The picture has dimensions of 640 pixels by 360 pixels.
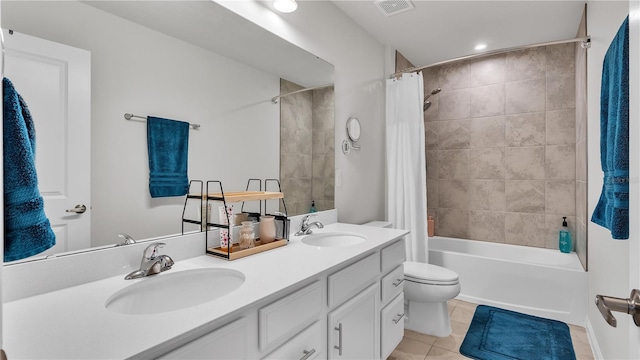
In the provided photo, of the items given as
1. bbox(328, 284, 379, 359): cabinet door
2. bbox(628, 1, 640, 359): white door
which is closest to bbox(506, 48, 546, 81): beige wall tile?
bbox(328, 284, 379, 359): cabinet door

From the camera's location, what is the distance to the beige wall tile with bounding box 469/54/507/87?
10.6 feet

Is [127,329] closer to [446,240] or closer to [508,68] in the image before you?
[446,240]

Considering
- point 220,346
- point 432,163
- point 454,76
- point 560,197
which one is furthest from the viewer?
point 432,163

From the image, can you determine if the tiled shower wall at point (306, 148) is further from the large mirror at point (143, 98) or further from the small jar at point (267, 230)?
the small jar at point (267, 230)

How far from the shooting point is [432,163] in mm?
3660

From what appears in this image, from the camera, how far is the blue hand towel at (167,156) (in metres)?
1.26

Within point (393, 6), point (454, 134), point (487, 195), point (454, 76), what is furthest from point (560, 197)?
point (393, 6)

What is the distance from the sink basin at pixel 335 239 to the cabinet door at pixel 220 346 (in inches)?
37.6

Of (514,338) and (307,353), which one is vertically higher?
(307,353)

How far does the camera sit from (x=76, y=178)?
105cm

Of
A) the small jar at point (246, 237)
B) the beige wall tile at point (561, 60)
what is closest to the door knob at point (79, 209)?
the small jar at point (246, 237)

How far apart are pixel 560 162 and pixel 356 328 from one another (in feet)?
8.87

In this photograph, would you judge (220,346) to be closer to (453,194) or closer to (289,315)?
(289,315)

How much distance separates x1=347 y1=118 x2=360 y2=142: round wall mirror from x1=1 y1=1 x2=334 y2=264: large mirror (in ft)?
2.55
